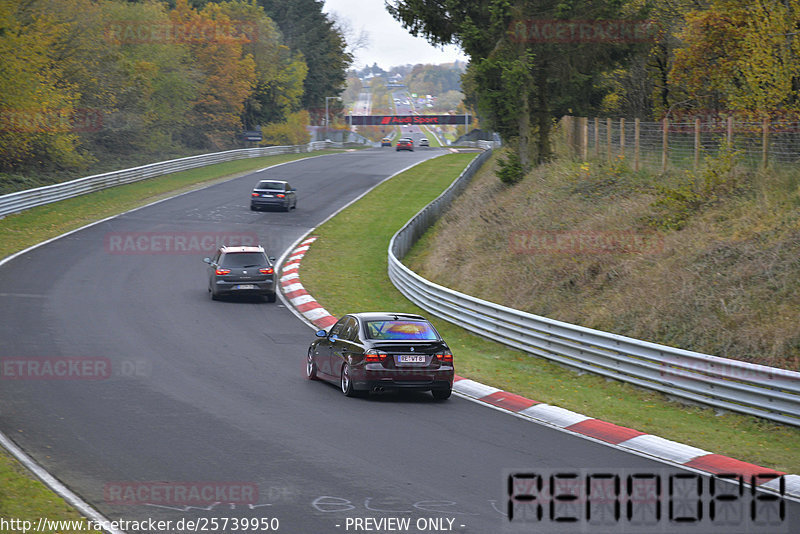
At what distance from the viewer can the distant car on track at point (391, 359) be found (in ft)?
45.0

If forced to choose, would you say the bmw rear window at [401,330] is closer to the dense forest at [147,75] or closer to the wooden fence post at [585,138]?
the wooden fence post at [585,138]

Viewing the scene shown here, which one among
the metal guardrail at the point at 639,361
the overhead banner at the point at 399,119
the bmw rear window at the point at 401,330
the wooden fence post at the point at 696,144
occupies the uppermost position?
the overhead banner at the point at 399,119

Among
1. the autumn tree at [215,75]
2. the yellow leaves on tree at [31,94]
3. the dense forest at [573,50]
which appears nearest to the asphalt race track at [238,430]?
the dense forest at [573,50]

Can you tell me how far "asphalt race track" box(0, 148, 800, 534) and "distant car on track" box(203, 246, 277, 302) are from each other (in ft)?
2.07

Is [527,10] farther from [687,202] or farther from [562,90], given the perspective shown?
[687,202]

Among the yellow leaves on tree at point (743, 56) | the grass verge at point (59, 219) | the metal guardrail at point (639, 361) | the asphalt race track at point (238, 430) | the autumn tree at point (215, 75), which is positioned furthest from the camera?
the autumn tree at point (215, 75)

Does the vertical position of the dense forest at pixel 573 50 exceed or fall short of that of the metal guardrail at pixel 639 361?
it exceeds it

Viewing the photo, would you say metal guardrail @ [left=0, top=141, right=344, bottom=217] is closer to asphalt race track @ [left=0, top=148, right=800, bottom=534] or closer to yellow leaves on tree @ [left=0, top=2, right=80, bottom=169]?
yellow leaves on tree @ [left=0, top=2, right=80, bottom=169]

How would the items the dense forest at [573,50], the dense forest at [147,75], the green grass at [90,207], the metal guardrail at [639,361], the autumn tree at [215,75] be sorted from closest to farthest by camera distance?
1. the metal guardrail at [639,361]
2. the dense forest at [573,50]
3. the green grass at [90,207]
4. the dense forest at [147,75]
5. the autumn tree at [215,75]

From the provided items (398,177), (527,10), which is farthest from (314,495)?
(398,177)

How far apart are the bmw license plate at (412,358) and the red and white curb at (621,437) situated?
4.02ft

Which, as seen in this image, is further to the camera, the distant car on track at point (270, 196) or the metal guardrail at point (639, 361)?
the distant car on track at point (270, 196)

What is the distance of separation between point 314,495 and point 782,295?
1049 centimetres

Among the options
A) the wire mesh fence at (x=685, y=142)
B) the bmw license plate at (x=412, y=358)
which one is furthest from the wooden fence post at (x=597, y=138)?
the bmw license plate at (x=412, y=358)
